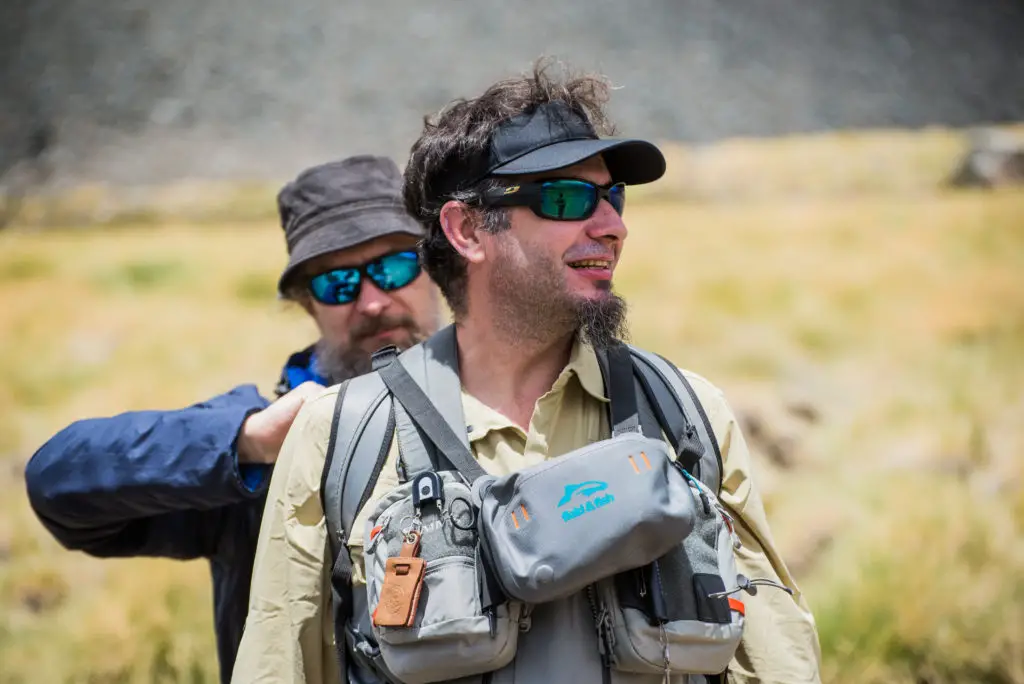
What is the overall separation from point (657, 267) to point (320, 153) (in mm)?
2714

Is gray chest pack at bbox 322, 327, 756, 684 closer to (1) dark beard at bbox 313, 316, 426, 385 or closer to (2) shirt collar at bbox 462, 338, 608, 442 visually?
(2) shirt collar at bbox 462, 338, 608, 442

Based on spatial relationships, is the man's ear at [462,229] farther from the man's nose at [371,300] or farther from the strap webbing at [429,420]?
the man's nose at [371,300]

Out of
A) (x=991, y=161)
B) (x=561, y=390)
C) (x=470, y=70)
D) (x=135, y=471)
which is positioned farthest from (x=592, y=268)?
(x=991, y=161)

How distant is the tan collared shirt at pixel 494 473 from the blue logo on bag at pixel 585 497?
0.24 m

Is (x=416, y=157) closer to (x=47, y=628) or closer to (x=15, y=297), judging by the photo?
(x=47, y=628)

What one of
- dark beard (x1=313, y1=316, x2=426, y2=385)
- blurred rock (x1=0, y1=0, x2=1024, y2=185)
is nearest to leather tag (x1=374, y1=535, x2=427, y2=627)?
dark beard (x1=313, y1=316, x2=426, y2=385)

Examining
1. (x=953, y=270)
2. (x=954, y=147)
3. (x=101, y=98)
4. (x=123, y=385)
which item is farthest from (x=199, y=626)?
(x=954, y=147)

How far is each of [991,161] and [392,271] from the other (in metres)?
5.86

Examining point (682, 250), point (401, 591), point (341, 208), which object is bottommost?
point (401, 591)

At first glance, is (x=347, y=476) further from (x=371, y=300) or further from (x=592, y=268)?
(x=371, y=300)

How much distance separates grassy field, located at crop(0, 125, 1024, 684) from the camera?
4.21 m

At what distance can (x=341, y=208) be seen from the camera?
2.46 metres

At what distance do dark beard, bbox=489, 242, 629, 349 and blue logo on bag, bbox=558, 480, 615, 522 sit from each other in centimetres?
37

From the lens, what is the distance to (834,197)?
7133 millimetres
